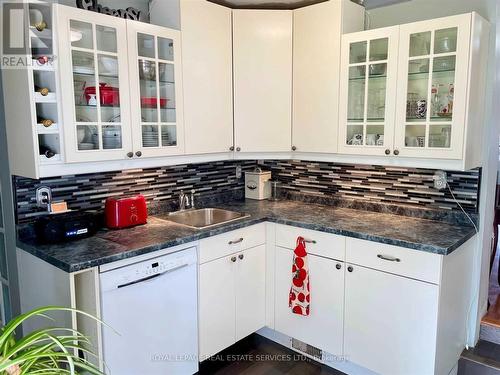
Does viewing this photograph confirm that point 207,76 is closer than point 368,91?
No

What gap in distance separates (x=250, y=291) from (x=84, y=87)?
62.7 inches

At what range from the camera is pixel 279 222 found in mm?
2570

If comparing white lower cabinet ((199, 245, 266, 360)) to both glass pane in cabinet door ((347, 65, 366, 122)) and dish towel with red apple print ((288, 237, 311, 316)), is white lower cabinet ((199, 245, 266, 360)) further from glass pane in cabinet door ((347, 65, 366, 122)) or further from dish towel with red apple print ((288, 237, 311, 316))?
glass pane in cabinet door ((347, 65, 366, 122))

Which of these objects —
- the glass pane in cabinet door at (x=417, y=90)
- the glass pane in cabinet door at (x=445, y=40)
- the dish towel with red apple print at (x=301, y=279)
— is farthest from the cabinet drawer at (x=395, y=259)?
the glass pane in cabinet door at (x=445, y=40)

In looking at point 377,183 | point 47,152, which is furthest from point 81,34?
point 377,183

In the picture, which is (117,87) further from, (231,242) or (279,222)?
(279,222)

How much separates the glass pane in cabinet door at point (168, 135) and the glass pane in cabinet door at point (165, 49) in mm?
410

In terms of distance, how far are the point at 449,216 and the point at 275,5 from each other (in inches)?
73.2

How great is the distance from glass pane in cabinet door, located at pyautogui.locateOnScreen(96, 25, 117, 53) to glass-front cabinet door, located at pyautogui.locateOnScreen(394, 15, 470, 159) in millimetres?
1601

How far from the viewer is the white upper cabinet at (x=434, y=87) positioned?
81.0 inches

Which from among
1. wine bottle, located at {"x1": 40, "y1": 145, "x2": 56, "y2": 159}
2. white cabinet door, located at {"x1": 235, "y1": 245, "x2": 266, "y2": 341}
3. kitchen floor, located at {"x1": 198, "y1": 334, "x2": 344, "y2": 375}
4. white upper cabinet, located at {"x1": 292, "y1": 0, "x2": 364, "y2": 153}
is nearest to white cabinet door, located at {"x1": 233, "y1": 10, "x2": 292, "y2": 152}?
white upper cabinet, located at {"x1": 292, "y1": 0, "x2": 364, "y2": 153}

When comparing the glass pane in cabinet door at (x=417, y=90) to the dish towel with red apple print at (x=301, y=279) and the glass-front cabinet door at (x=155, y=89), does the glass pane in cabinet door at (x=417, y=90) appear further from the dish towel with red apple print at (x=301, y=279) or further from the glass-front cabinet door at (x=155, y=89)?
the glass-front cabinet door at (x=155, y=89)

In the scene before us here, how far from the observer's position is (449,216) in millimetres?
2412

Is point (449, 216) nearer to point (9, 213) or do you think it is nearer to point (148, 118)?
point (148, 118)
